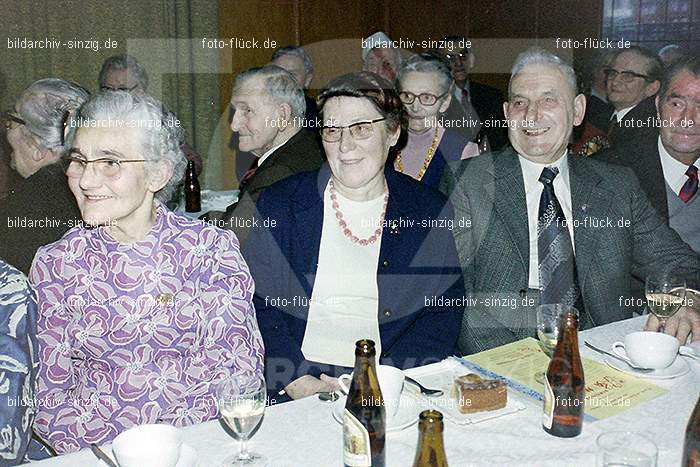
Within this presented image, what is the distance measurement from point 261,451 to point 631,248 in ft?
5.11

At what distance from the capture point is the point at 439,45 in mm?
6031

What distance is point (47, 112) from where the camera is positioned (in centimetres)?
251

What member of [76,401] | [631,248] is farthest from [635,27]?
[76,401]

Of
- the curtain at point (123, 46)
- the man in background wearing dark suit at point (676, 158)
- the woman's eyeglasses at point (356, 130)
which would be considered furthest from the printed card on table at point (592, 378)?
the curtain at point (123, 46)

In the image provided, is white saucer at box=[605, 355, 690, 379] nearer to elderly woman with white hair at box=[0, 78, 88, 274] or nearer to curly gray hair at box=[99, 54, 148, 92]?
elderly woman with white hair at box=[0, 78, 88, 274]

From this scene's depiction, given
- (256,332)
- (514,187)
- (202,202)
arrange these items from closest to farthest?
(256,332), (514,187), (202,202)

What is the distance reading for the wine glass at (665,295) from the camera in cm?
186

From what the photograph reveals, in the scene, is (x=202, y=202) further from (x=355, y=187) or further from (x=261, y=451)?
(x=261, y=451)

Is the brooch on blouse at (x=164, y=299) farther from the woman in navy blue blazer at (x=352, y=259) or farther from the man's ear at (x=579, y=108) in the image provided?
the man's ear at (x=579, y=108)

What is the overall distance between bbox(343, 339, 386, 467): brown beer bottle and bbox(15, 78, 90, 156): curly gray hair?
1658mm

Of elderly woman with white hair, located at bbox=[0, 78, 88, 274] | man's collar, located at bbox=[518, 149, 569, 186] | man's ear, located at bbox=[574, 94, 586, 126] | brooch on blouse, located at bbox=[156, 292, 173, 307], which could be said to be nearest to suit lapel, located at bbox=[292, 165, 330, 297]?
brooch on blouse, located at bbox=[156, 292, 173, 307]

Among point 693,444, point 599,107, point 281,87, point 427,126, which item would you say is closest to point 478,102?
point 599,107

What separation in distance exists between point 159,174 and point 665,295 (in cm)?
134

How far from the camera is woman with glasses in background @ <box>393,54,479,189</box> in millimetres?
3244
